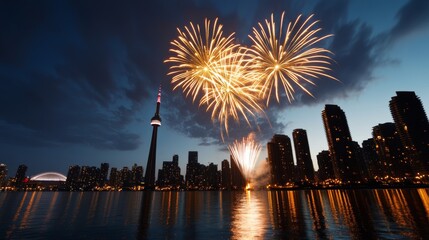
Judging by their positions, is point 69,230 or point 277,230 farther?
point 69,230

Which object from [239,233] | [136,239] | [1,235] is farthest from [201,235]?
[1,235]

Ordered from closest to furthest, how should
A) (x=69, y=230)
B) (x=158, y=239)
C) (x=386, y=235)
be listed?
(x=386, y=235), (x=158, y=239), (x=69, y=230)

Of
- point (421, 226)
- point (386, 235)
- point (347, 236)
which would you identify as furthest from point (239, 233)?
point (421, 226)

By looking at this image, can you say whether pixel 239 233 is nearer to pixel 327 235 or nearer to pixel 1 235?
pixel 327 235

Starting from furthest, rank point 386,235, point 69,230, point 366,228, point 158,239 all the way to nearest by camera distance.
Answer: point 69,230, point 366,228, point 158,239, point 386,235

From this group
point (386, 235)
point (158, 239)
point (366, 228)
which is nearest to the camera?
point (386, 235)

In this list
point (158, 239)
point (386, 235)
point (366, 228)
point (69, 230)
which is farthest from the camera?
point (69, 230)

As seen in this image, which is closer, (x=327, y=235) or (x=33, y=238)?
(x=327, y=235)

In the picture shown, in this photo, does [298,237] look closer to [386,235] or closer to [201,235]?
[386,235]
